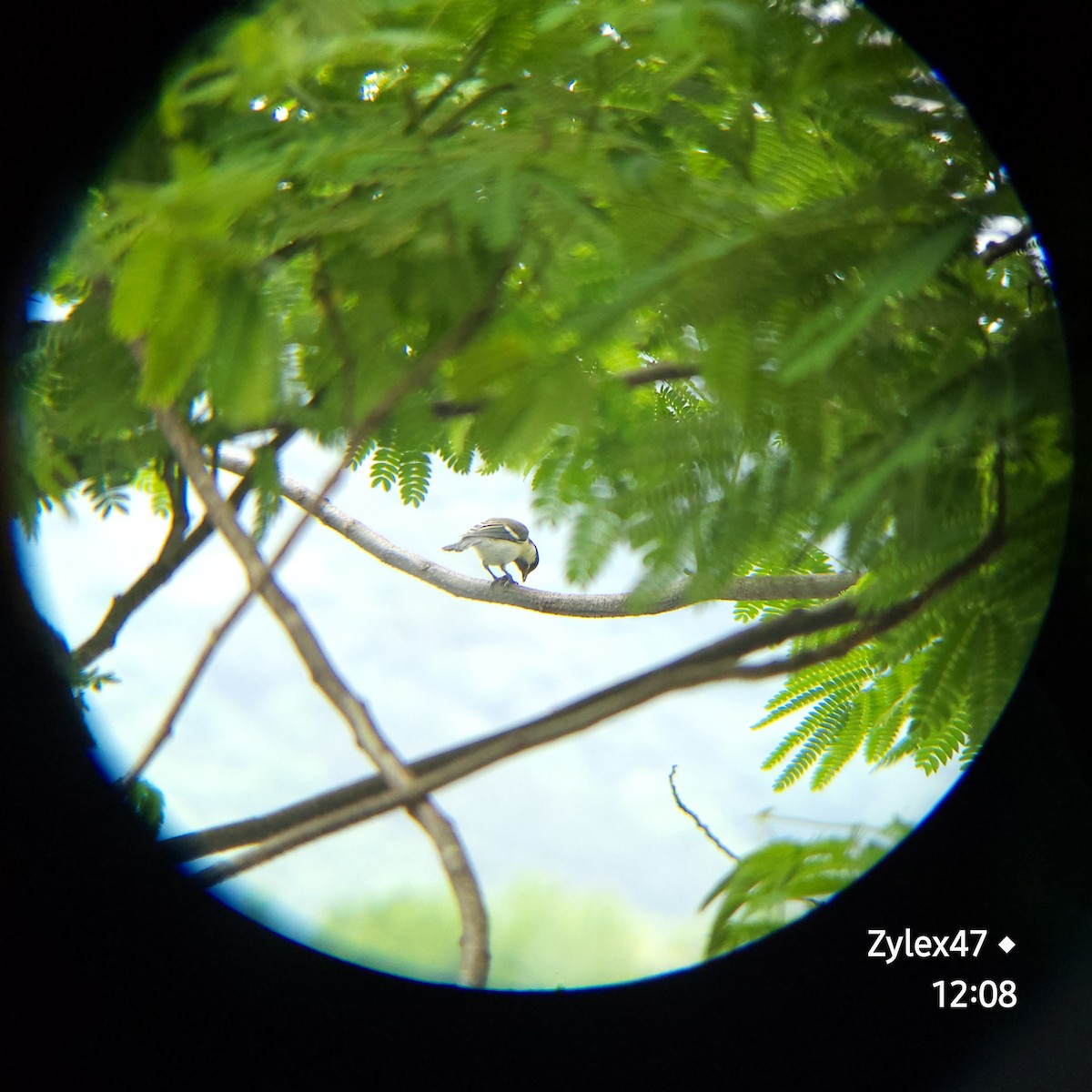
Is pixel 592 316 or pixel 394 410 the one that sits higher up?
pixel 394 410

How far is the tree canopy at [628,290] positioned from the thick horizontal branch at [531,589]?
4 centimetres

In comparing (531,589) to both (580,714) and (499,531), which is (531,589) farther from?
(580,714)

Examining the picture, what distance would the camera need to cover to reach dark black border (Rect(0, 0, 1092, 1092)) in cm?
86

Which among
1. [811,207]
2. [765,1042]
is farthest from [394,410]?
[765,1042]

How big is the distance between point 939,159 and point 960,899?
0.84 meters

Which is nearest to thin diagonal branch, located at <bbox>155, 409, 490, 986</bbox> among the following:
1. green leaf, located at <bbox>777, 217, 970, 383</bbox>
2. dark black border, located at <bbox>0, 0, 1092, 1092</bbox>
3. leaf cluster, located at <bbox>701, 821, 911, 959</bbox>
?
dark black border, located at <bbox>0, 0, 1092, 1092</bbox>

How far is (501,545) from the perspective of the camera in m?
1.34

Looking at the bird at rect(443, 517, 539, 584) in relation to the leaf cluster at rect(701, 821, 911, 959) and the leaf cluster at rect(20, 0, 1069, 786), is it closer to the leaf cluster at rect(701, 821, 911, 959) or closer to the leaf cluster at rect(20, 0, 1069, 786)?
the leaf cluster at rect(20, 0, 1069, 786)

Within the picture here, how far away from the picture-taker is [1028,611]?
0.92 metres

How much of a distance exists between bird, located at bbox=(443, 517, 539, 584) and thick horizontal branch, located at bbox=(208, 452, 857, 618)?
7cm

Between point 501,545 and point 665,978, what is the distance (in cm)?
66

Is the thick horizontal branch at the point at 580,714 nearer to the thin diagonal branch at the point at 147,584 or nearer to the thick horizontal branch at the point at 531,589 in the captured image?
the thick horizontal branch at the point at 531,589

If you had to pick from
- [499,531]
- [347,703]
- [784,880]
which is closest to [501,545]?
[499,531]

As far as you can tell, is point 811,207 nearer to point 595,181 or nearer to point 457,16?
point 595,181
